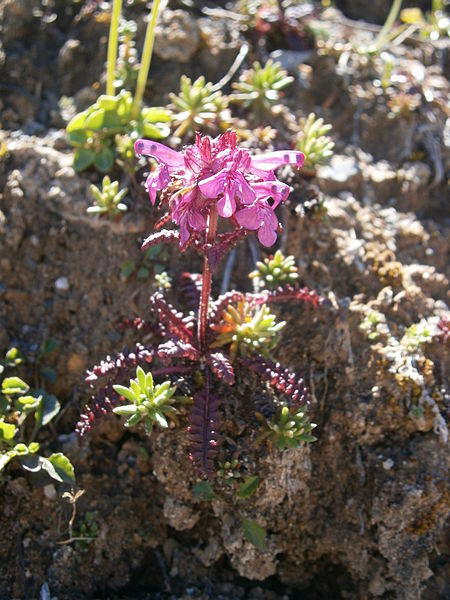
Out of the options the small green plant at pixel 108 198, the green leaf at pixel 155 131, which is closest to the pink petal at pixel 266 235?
the small green plant at pixel 108 198

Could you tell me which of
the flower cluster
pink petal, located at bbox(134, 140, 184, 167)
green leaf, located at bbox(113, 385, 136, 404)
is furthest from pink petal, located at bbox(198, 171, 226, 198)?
green leaf, located at bbox(113, 385, 136, 404)

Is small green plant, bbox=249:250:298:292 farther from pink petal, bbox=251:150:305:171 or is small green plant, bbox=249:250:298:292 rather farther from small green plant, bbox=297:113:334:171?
pink petal, bbox=251:150:305:171

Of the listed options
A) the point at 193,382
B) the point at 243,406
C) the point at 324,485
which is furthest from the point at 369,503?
the point at 193,382

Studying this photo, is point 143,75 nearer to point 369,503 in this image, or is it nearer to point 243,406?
point 243,406

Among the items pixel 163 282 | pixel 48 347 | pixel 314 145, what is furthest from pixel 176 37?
pixel 48 347

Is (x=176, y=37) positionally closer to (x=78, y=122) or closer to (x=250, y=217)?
(x=78, y=122)

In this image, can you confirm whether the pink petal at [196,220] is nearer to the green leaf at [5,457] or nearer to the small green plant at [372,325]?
the small green plant at [372,325]

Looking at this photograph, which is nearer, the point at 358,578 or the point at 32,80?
the point at 358,578
